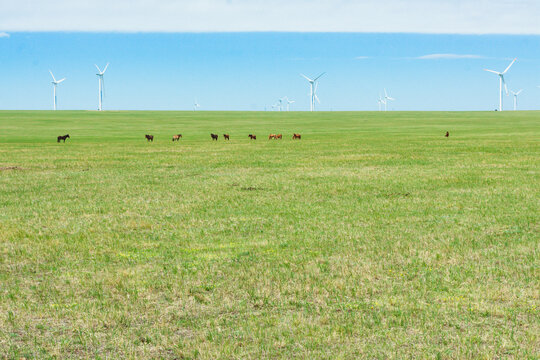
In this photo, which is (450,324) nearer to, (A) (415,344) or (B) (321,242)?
(A) (415,344)

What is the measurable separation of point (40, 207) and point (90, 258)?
8.75 meters

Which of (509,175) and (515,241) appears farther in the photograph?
(509,175)

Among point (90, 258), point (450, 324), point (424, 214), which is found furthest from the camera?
point (424, 214)

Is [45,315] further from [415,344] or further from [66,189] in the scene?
[66,189]

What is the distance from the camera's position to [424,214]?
19.1 meters

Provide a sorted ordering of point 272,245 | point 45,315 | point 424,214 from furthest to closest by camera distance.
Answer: point 424,214
point 272,245
point 45,315

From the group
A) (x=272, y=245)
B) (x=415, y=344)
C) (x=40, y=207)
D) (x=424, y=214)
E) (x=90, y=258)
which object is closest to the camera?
(x=415, y=344)

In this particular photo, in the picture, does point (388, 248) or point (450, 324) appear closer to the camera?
point (450, 324)

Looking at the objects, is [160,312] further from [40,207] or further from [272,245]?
[40,207]

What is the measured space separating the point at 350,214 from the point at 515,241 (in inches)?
225

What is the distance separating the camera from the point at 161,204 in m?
21.9

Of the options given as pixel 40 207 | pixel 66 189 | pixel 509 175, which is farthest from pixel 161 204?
pixel 509 175

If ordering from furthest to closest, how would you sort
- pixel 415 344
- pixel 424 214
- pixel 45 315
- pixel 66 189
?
1. pixel 66 189
2. pixel 424 214
3. pixel 45 315
4. pixel 415 344

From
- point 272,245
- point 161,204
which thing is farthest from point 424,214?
point 161,204
